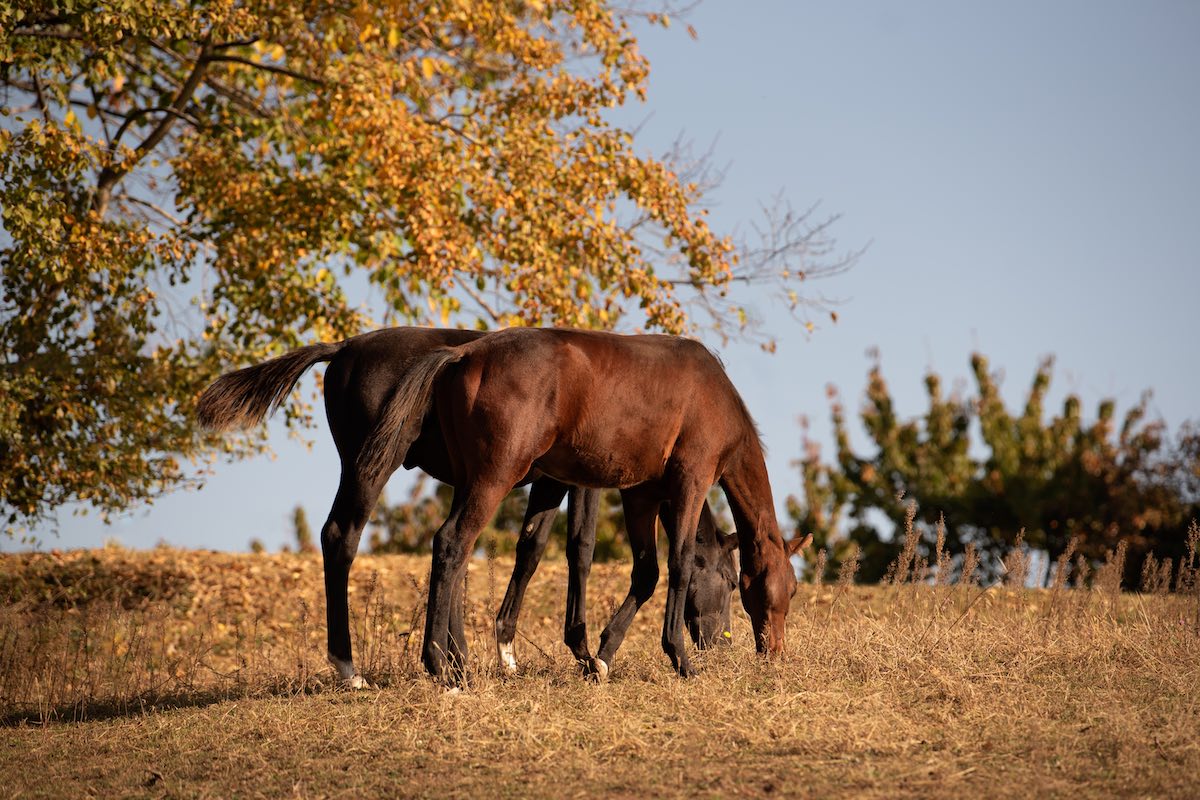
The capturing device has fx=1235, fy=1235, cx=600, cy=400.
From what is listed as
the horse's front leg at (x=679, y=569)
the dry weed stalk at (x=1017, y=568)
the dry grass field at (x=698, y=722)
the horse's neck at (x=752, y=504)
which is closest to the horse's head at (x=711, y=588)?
→ the dry grass field at (x=698, y=722)

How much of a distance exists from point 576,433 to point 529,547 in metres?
1.43

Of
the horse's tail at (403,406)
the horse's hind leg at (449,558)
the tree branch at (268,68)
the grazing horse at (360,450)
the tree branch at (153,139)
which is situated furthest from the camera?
the tree branch at (268,68)

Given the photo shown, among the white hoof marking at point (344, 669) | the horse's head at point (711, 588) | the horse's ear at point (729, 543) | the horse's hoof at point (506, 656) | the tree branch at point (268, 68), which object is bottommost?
the white hoof marking at point (344, 669)

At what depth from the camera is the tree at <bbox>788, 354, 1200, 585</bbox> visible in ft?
72.1

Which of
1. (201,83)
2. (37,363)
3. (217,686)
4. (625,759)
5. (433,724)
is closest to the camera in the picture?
(625,759)

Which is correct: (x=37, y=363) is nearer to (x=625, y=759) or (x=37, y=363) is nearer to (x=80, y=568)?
(x=80, y=568)

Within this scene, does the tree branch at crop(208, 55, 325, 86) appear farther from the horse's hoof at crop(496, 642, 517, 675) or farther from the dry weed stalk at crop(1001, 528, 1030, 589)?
the dry weed stalk at crop(1001, 528, 1030, 589)

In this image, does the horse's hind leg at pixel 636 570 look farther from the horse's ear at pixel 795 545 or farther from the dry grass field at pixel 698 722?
the horse's ear at pixel 795 545

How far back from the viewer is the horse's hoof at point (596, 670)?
7.64 meters

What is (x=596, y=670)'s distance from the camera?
770 cm

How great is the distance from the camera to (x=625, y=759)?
6023mm

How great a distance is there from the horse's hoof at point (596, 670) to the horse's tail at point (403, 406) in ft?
6.02

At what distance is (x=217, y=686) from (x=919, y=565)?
5.99m

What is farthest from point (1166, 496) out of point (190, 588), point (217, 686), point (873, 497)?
point (217, 686)
